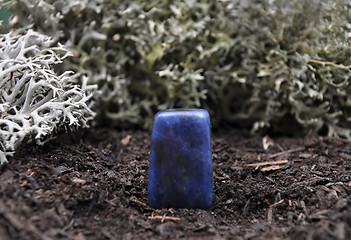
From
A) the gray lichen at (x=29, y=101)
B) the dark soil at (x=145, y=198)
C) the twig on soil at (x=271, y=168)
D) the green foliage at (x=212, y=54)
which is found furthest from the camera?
the green foliage at (x=212, y=54)

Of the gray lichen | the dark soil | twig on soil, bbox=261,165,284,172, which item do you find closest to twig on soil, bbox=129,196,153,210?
the dark soil

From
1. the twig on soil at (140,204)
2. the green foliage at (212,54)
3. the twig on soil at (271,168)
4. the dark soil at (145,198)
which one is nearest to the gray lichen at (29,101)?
the dark soil at (145,198)

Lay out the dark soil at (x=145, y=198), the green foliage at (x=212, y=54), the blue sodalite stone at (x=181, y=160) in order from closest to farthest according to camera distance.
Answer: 1. the dark soil at (x=145, y=198)
2. the blue sodalite stone at (x=181, y=160)
3. the green foliage at (x=212, y=54)

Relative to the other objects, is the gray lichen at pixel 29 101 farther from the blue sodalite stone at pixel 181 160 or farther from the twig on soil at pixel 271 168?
the twig on soil at pixel 271 168

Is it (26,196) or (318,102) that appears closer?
(26,196)

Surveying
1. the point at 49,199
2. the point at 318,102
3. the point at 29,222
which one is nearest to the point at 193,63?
the point at 318,102

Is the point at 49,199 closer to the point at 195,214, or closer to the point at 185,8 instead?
the point at 195,214
